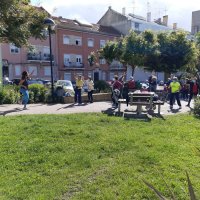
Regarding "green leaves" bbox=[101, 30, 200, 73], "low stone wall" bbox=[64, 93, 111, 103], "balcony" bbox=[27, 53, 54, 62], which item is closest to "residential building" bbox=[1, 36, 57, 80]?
"balcony" bbox=[27, 53, 54, 62]

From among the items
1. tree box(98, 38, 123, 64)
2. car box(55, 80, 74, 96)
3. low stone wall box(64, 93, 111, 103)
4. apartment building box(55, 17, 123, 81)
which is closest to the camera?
low stone wall box(64, 93, 111, 103)

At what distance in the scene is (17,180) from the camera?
4.00m

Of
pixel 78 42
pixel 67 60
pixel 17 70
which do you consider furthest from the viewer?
pixel 78 42

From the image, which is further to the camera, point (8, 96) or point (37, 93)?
point (37, 93)

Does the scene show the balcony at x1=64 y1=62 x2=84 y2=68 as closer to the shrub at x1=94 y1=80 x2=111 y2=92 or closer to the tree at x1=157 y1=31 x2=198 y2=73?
the tree at x1=157 y1=31 x2=198 y2=73

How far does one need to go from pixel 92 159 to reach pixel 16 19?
15.0ft

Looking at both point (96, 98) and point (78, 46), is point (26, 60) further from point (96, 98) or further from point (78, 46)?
point (96, 98)

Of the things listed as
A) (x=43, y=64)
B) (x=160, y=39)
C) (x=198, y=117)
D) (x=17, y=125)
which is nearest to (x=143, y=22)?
(x=43, y=64)

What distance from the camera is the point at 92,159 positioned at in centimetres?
488

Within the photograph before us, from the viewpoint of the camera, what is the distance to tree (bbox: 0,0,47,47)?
584cm

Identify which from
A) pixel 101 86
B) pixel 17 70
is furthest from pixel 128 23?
pixel 101 86

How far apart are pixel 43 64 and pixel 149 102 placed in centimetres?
3484

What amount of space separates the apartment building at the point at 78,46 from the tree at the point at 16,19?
33.1 m

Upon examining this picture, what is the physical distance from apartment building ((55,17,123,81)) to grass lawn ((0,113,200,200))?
3671 cm
